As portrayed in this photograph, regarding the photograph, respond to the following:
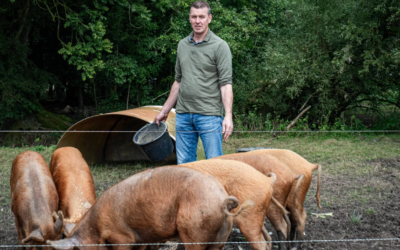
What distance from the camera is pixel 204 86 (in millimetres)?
4531

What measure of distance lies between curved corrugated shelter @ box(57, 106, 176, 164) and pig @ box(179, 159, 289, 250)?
377 cm

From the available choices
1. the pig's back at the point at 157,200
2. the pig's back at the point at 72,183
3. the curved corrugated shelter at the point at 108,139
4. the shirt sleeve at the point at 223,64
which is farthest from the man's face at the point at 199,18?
the curved corrugated shelter at the point at 108,139

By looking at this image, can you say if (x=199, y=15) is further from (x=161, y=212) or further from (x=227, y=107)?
(x=161, y=212)

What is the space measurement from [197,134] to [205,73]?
0.66 metres

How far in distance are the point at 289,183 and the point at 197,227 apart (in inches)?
54.2

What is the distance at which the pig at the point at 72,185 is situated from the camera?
4082 millimetres

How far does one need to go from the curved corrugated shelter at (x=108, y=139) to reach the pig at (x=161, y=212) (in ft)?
13.4

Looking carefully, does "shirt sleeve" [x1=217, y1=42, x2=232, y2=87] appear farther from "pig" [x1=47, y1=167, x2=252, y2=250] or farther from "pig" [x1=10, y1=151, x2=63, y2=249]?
"pig" [x1=10, y1=151, x2=63, y2=249]

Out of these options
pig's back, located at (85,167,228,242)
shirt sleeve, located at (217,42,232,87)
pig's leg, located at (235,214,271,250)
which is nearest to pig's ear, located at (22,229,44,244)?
pig's back, located at (85,167,228,242)

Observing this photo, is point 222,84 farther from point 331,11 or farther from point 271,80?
point 331,11

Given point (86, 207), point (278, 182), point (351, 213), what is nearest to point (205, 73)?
point (278, 182)

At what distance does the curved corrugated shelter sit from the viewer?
754cm

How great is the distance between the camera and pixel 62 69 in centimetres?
1533

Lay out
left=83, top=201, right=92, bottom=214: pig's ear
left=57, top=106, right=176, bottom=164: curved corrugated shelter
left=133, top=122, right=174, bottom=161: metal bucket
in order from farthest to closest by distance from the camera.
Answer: left=57, top=106, right=176, bottom=164: curved corrugated shelter → left=133, top=122, right=174, bottom=161: metal bucket → left=83, top=201, right=92, bottom=214: pig's ear
